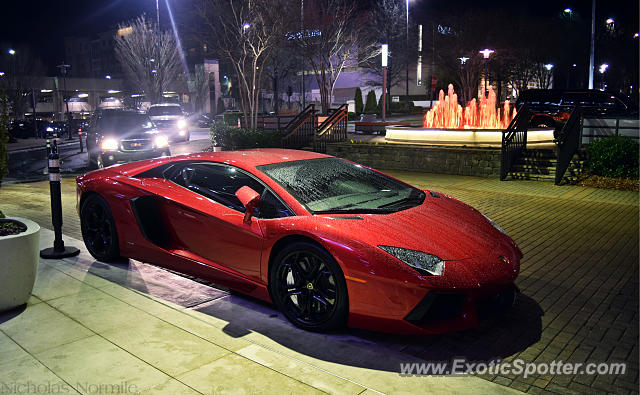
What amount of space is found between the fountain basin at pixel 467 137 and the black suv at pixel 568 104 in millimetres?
4610

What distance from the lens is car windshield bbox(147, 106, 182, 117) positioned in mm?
28772

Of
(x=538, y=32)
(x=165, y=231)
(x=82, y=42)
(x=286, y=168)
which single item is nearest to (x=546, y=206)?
(x=286, y=168)

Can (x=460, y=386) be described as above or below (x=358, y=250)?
below

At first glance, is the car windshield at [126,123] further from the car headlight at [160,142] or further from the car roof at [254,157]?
the car roof at [254,157]

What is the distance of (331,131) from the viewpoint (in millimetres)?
20281

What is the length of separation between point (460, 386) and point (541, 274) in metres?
2.91

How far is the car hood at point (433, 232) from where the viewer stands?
4091 millimetres

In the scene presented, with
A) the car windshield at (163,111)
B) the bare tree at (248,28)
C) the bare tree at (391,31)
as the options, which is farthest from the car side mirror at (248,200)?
the bare tree at (391,31)

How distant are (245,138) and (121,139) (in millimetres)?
5052

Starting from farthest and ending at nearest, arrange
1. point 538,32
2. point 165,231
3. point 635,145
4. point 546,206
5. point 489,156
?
point 538,32
point 489,156
point 635,145
point 546,206
point 165,231

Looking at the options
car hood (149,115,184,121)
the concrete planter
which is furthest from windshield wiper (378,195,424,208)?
car hood (149,115,184,121)

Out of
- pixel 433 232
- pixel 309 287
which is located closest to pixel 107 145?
pixel 309 287

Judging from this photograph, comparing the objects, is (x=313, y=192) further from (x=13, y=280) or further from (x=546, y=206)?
(x=546, y=206)

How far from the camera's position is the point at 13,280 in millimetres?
4637
